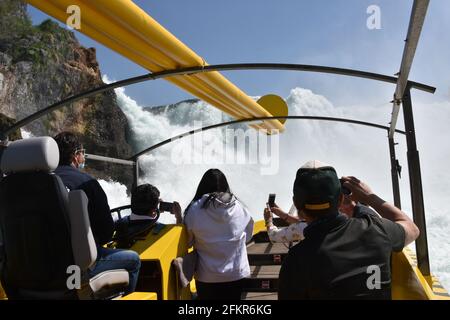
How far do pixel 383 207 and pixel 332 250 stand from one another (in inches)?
15.0

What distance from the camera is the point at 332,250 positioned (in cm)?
149

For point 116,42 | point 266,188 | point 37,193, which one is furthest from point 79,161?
point 266,188

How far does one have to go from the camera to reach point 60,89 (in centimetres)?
3294

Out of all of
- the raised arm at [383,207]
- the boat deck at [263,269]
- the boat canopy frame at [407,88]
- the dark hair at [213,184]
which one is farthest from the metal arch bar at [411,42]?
the boat deck at [263,269]

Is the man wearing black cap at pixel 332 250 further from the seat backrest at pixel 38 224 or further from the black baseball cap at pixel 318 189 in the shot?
the seat backrest at pixel 38 224

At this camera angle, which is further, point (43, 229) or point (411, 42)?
point (411, 42)

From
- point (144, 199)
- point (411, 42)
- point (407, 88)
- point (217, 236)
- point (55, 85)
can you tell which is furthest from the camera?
point (55, 85)

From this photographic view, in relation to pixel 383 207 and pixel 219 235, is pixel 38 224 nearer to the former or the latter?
pixel 219 235

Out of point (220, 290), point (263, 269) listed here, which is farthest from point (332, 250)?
point (263, 269)

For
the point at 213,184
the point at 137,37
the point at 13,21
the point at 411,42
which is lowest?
the point at 213,184

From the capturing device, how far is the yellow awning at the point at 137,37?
3033 millimetres

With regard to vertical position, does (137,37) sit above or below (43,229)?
above

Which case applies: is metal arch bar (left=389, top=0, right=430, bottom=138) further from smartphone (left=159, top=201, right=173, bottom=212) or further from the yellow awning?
smartphone (left=159, top=201, right=173, bottom=212)

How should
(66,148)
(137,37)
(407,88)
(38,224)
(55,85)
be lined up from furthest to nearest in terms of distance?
1. (55,85)
2. (407,88)
3. (137,37)
4. (66,148)
5. (38,224)
